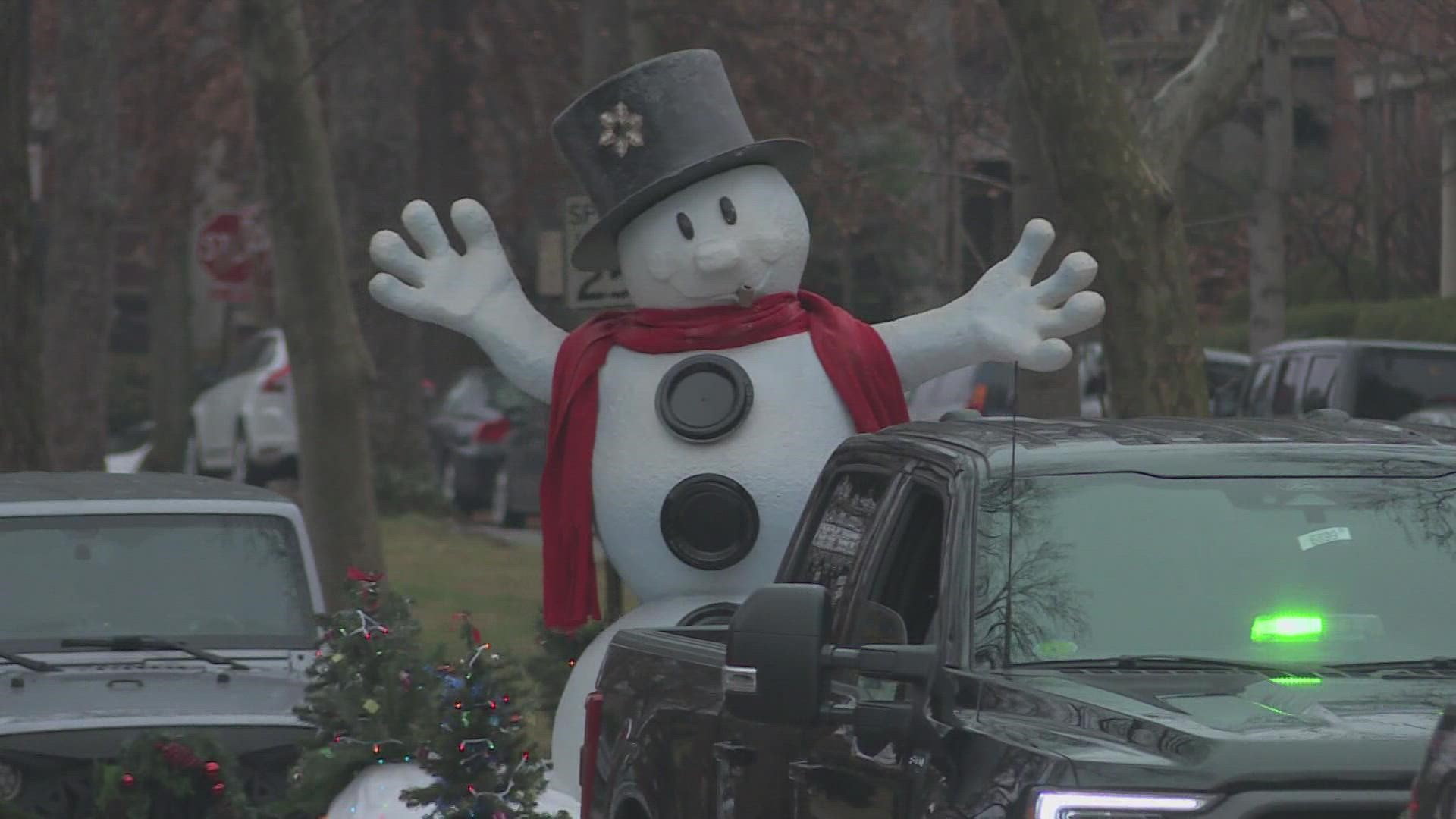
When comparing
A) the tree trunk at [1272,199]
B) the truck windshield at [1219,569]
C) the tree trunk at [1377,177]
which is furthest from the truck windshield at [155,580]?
the tree trunk at [1377,177]

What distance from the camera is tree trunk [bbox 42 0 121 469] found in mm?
17984

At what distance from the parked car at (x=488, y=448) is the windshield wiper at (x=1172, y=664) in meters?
19.3

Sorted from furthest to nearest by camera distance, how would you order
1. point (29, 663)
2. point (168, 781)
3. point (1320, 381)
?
point (1320, 381), point (29, 663), point (168, 781)

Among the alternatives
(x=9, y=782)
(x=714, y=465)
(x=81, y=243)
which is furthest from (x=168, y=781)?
(x=81, y=243)

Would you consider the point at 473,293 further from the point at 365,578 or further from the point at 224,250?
the point at 224,250

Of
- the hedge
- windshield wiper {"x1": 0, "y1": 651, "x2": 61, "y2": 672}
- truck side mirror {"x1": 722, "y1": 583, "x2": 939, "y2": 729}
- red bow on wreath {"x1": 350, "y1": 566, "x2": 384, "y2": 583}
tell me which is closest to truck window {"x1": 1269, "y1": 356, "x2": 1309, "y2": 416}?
the hedge

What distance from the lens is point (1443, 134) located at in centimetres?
2945

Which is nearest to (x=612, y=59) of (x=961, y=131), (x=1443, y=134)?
(x=961, y=131)

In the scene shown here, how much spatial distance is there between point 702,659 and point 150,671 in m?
3.24

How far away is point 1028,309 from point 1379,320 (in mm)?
17280

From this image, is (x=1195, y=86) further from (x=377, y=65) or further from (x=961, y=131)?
(x=377, y=65)

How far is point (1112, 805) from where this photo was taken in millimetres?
3955

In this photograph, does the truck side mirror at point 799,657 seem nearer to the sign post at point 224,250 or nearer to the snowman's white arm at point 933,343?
the snowman's white arm at point 933,343

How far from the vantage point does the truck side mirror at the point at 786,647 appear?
4527 mm
